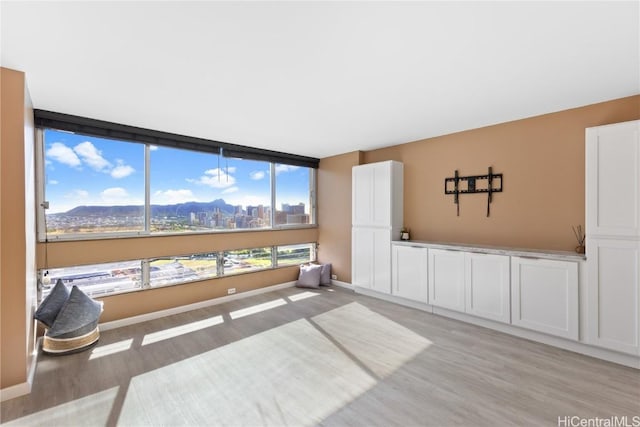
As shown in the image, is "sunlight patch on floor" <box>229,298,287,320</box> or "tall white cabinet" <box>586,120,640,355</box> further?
"sunlight patch on floor" <box>229,298,287,320</box>

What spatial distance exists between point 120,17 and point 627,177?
13.6ft

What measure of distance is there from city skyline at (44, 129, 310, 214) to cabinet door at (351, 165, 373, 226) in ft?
4.83

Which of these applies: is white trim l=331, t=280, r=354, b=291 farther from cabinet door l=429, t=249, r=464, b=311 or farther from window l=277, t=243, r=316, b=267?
cabinet door l=429, t=249, r=464, b=311

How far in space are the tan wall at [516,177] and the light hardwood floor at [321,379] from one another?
1.28m

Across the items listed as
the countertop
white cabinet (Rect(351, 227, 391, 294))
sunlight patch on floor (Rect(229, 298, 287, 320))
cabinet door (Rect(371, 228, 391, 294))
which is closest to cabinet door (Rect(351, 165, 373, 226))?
white cabinet (Rect(351, 227, 391, 294))

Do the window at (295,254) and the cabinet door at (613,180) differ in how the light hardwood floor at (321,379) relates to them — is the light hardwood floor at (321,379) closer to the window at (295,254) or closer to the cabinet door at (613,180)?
the cabinet door at (613,180)

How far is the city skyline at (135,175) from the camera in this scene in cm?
322

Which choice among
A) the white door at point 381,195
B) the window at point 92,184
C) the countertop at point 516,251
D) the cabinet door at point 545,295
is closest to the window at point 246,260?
the window at point 92,184

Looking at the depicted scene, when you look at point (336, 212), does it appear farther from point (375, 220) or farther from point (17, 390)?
point (17, 390)

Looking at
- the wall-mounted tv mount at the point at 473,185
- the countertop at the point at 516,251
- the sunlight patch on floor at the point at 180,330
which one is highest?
the wall-mounted tv mount at the point at 473,185

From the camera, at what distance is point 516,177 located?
3.42m

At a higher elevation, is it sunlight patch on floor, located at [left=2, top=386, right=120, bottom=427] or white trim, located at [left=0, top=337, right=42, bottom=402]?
white trim, located at [left=0, top=337, right=42, bottom=402]

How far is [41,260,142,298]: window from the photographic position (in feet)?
10.4

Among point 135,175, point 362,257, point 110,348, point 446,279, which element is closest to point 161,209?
point 135,175
